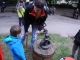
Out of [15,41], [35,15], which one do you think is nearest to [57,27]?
[35,15]

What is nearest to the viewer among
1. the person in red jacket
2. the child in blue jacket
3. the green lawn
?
the child in blue jacket

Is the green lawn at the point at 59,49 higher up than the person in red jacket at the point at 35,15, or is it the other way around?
the person in red jacket at the point at 35,15

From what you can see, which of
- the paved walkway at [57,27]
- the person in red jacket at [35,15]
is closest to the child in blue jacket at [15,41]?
the person in red jacket at [35,15]

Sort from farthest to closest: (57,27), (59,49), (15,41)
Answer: (57,27) < (59,49) < (15,41)

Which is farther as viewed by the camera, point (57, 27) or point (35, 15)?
point (57, 27)

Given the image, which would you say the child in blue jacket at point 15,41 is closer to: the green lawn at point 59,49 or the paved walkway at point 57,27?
the green lawn at point 59,49

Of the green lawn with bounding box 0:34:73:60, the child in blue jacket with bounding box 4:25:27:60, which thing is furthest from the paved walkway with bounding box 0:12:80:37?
the child in blue jacket with bounding box 4:25:27:60

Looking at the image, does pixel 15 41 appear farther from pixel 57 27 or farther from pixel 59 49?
pixel 57 27

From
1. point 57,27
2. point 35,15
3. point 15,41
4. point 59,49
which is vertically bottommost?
point 57,27

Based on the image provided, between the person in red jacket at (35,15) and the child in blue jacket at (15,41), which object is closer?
the child in blue jacket at (15,41)

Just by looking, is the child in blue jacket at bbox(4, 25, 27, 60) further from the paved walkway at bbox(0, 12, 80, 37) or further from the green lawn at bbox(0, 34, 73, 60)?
the paved walkway at bbox(0, 12, 80, 37)

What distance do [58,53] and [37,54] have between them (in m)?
1.40

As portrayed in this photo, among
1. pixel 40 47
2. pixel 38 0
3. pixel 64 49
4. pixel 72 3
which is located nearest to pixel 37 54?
pixel 40 47

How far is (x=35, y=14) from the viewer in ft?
Result: 15.1
